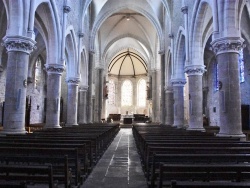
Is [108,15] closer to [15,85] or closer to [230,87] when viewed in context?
[15,85]

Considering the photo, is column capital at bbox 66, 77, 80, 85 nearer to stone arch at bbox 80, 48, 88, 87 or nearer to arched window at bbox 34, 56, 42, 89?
stone arch at bbox 80, 48, 88, 87

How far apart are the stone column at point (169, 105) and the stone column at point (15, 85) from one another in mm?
14061

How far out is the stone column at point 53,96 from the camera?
48.5ft

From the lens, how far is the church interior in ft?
13.8

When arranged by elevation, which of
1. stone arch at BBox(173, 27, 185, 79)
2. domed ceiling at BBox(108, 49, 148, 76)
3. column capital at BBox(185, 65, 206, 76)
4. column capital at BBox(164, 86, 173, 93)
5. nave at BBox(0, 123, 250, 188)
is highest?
domed ceiling at BBox(108, 49, 148, 76)

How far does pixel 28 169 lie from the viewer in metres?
3.07

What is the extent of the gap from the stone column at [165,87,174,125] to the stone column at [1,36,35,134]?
554 inches

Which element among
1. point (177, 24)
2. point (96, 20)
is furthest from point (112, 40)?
point (177, 24)

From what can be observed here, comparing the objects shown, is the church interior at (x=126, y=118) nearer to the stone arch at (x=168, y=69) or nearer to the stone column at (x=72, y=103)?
the stone column at (x=72, y=103)

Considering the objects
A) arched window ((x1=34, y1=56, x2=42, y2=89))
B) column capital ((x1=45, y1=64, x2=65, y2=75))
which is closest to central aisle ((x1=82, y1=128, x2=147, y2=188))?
column capital ((x1=45, y1=64, x2=65, y2=75))

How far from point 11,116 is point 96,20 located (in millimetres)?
19391

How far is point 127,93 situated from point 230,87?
40.2 meters

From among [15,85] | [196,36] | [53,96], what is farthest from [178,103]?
[15,85]

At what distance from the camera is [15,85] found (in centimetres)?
968
